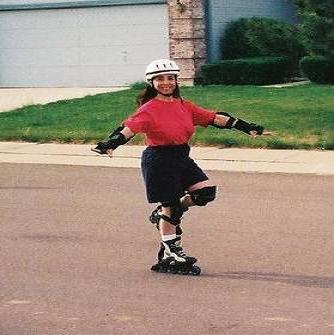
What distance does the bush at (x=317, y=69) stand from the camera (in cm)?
2622

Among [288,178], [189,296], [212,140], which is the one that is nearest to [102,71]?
[212,140]

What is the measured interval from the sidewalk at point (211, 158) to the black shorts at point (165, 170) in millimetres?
5178

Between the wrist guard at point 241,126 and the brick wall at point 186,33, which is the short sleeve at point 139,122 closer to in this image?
the wrist guard at point 241,126

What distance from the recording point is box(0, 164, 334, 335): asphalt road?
246 inches

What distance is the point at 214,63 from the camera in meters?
26.9

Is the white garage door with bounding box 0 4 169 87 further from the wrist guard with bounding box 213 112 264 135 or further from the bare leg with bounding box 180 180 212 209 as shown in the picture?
the bare leg with bounding box 180 180 212 209

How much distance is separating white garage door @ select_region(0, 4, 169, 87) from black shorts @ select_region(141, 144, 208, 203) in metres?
20.2

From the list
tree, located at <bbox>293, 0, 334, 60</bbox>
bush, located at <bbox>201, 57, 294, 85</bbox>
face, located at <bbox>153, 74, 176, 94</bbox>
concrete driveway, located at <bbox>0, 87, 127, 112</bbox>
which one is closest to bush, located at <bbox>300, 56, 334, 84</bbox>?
bush, located at <bbox>201, 57, 294, 85</bbox>

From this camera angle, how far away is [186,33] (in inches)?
1071

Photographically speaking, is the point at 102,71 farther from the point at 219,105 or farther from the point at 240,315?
the point at 240,315

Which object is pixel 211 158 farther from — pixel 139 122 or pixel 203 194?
pixel 139 122

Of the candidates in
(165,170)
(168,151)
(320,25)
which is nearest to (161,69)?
(168,151)

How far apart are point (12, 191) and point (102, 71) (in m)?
16.9

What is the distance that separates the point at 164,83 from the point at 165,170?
632 millimetres
